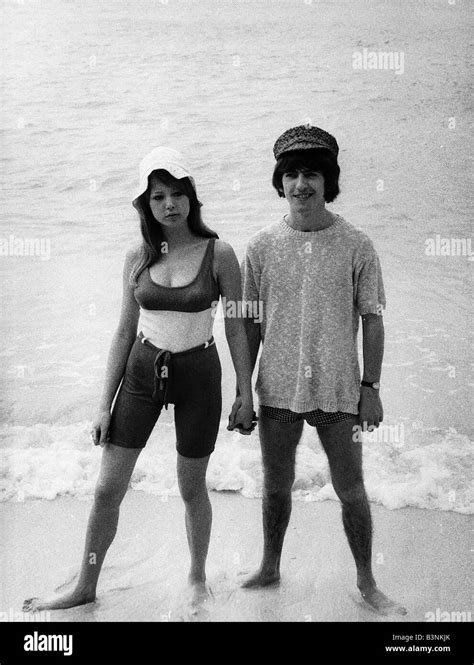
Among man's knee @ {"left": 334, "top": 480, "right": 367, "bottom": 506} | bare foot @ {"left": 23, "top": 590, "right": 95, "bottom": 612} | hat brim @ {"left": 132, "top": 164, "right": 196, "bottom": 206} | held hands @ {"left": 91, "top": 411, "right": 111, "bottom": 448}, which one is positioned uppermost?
hat brim @ {"left": 132, "top": 164, "right": 196, "bottom": 206}

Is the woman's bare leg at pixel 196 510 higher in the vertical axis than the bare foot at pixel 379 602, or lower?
higher

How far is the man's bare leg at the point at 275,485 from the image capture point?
2074 mm

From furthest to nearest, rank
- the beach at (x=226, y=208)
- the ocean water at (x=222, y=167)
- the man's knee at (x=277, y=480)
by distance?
1. the ocean water at (x=222, y=167)
2. the beach at (x=226, y=208)
3. the man's knee at (x=277, y=480)

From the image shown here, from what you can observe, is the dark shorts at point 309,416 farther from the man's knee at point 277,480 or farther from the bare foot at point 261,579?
the bare foot at point 261,579

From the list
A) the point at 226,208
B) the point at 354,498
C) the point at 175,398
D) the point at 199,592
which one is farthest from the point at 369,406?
the point at 226,208

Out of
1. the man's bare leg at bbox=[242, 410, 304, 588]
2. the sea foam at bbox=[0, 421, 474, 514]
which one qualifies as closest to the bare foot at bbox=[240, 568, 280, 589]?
the man's bare leg at bbox=[242, 410, 304, 588]

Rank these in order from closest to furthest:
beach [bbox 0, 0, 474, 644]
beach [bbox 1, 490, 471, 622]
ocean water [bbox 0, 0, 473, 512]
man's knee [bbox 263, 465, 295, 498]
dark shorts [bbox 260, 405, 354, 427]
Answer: dark shorts [bbox 260, 405, 354, 427], man's knee [bbox 263, 465, 295, 498], beach [bbox 1, 490, 471, 622], beach [bbox 0, 0, 474, 644], ocean water [bbox 0, 0, 473, 512]

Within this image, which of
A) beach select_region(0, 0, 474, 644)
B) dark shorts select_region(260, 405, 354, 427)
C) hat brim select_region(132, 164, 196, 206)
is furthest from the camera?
beach select_region(0, 0, 474, 644)

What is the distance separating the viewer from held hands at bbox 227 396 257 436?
6.69 ft

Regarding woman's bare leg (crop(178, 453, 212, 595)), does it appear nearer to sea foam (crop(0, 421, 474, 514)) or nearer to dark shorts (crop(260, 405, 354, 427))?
dark shorts (crop(260, 405, 354, 427))

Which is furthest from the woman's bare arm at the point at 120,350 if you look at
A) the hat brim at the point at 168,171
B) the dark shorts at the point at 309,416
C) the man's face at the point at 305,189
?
the man's face at the point at 305,189

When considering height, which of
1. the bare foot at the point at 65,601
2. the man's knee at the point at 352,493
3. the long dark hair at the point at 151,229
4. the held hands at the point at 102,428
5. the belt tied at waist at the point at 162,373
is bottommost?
the bare foot at the point at 65,601

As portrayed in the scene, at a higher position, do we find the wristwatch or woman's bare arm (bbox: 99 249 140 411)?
woman's bare arm (bbox: 99 249 140 411)
